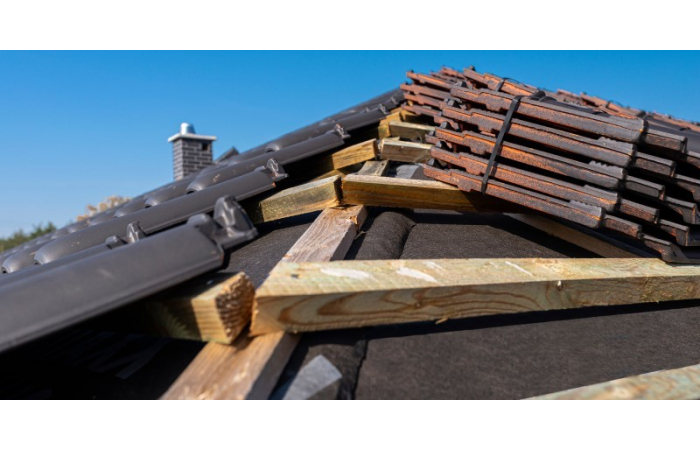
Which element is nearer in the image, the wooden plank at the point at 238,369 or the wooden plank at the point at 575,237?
the wooden plank at the point at 238,369

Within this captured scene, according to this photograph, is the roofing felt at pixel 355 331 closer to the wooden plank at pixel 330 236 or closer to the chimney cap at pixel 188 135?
the wooden plank at pixel 330 236

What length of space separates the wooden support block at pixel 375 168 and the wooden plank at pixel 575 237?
994 mm

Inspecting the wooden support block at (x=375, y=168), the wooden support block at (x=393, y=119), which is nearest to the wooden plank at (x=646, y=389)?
the wooden support block at (x=375, y=168)

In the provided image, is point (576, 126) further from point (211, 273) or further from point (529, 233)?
point (211, 273)

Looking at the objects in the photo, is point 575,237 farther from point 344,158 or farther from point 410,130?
point 410,130

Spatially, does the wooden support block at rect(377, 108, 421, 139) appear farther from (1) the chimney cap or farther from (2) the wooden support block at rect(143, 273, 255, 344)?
(1) the chimney cap

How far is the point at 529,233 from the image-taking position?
11.3 ft

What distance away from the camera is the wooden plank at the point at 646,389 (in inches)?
72.0

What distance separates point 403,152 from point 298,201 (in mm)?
1430

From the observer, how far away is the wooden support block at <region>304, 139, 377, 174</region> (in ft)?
13.9

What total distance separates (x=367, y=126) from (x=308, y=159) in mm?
1281

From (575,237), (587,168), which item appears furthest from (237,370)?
(575,237)

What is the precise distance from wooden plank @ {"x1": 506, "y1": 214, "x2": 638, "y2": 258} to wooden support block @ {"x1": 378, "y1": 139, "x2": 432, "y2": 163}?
1173mm


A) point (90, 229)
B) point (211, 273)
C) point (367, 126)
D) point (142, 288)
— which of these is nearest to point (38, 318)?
point (142, 288)
